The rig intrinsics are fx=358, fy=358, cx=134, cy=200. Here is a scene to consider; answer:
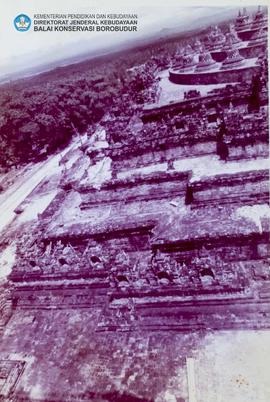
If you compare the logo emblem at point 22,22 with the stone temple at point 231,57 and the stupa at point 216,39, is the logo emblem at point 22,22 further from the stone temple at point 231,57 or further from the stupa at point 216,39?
the stupa at point 216,39

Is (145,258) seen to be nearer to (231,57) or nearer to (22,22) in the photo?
(22,22)

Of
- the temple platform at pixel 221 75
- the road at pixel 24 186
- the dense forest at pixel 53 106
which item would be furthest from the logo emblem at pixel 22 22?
the temple platform at pixel 221 75

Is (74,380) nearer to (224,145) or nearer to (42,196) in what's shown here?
(224,145)

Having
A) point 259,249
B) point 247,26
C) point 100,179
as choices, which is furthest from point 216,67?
point 259,249

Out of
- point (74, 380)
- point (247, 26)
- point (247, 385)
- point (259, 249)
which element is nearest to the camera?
point (247, 385)

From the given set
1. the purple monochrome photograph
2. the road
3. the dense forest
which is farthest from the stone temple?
the road

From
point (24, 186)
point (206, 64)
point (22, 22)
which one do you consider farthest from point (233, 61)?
point (24, 186)

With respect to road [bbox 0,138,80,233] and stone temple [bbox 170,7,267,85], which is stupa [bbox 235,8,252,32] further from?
road [bbox 0,138,80,233]
